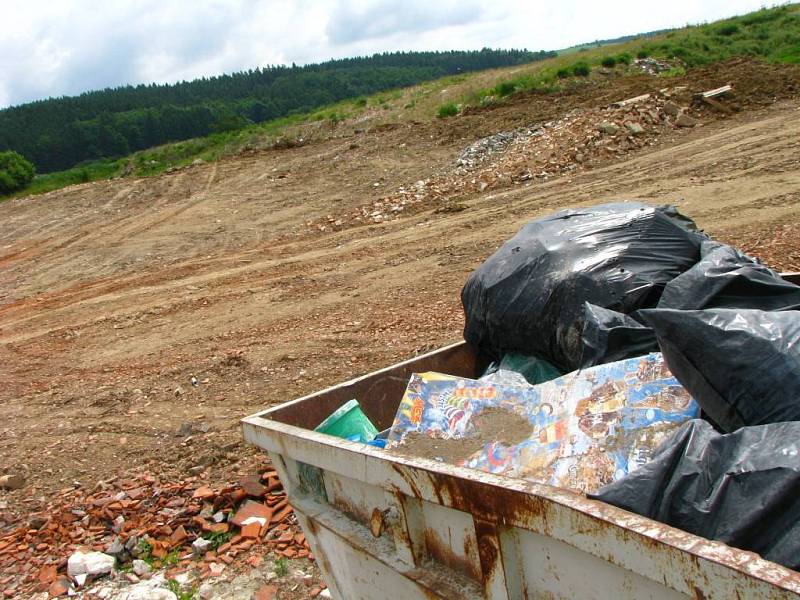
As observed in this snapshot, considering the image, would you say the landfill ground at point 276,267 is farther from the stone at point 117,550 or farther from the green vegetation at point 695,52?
the green vegetation at point 695,52

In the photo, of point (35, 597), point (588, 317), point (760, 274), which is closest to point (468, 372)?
point (588, 317)

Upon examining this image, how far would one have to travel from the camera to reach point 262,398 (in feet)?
17.0

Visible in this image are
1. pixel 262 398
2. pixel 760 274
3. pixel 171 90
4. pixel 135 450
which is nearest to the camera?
pixel 760 274

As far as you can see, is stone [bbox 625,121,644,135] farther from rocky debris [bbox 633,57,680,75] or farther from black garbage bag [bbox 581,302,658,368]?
black garbage bag [bbox 581,302,658,368]

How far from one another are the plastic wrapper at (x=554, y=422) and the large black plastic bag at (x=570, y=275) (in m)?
0.58

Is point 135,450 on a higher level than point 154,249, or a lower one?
lower

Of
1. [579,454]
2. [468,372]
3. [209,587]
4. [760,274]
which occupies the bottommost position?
[209,587]

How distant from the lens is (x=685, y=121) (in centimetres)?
1175

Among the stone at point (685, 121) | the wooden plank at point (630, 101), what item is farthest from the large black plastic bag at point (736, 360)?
the wooden plank at point (630, 101)

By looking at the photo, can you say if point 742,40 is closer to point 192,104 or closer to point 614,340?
point 614,340

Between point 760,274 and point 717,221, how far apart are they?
4968 mm

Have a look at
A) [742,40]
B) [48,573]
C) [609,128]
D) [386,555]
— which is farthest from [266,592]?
[742,40]

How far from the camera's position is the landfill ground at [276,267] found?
14.8ft

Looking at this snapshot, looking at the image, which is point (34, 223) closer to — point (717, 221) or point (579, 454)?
point (717, 221)
